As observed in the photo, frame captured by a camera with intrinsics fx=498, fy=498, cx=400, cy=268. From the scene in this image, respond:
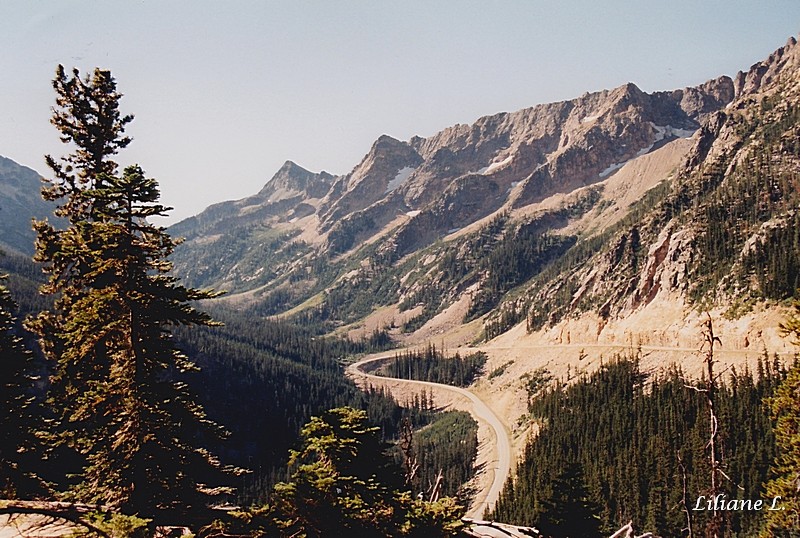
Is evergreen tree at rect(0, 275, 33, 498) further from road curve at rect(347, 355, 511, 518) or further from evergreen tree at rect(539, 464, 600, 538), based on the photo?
road curve at rect(347, 355, 511, 518)

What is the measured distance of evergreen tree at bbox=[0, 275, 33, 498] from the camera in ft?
75.1

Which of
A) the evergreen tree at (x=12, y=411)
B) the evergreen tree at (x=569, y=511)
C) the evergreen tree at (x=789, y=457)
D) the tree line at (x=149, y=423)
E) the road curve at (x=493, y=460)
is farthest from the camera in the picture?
the road curve at (x=493, y=460)

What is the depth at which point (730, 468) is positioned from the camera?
68438 millimetres

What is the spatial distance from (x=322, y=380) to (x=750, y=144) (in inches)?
7362

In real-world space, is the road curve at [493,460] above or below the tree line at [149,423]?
Result: below

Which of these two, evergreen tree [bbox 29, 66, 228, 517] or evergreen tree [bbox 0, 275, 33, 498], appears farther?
evergreen tree [bbox 0, 275, 33, 498]

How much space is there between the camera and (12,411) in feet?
77.5

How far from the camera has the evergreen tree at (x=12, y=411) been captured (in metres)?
22.9

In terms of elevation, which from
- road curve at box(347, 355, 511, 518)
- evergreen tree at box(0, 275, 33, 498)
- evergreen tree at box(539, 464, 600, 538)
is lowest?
road curve at box(347, 355, 511, 518)
